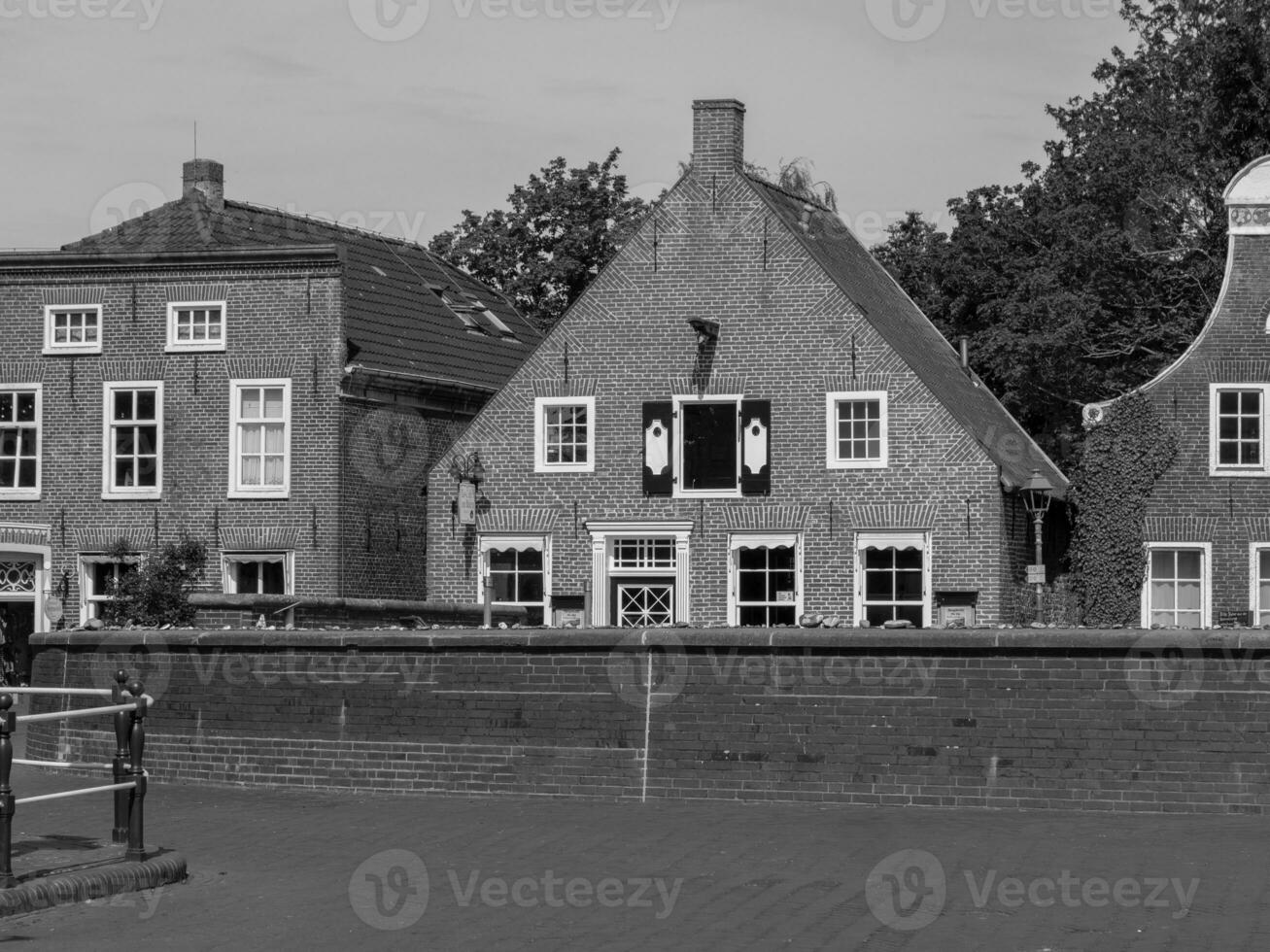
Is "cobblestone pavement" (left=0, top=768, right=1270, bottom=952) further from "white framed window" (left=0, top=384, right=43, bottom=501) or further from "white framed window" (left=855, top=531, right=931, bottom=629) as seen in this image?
"white framed window" (left=0, top=384, right=43, bottom=501)

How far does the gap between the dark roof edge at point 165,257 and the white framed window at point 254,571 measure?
190 inches

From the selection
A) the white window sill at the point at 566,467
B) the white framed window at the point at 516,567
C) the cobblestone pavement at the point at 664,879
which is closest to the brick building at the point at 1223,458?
the white window sill at the point at 566,467

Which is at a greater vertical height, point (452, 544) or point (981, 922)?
point (452, 544)

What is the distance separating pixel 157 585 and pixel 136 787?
60.5 ft

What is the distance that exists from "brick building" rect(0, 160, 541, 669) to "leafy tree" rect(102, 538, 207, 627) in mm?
483

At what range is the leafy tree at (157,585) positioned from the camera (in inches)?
1126

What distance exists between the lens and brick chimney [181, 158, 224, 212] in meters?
36.9

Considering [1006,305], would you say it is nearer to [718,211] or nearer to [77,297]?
[718,211]

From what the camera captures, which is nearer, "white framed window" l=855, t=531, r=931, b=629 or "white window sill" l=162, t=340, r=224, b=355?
"white framed window" l=855, t=531, r=931, b=629

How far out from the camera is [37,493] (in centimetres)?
3356

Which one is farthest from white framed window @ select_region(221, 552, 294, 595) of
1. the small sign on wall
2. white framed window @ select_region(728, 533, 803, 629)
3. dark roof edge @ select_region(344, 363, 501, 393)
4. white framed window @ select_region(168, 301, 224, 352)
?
white framed window @ select_region(728, 533, 803, 629)

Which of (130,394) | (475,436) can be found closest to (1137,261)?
(475,436)

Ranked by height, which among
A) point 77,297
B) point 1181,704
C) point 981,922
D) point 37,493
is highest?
point 77,297

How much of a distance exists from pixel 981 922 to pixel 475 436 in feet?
73.8
